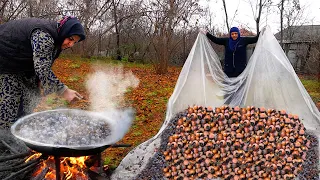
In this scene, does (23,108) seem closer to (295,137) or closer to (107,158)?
(107,158)

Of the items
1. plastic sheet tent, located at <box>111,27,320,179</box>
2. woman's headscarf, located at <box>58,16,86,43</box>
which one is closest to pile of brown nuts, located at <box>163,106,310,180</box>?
plastic sheet tent, located at <box>111,27,320,179</box>

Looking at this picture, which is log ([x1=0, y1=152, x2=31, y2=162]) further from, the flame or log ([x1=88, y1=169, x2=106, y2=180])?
log ([x1=88, y1=169, x2=106, y2=180])

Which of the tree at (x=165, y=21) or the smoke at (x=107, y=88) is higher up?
the tree at (x=165, y=21)

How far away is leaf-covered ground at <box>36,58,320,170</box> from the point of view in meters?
4.04

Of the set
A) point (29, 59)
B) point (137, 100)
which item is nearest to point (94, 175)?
point (29, 59)

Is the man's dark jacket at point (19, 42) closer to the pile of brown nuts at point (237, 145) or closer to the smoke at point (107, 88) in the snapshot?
the smoke at point (107, 88)

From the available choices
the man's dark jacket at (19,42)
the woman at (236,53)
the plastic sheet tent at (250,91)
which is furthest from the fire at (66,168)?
the woman at (236,53)

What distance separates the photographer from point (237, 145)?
2.96 m

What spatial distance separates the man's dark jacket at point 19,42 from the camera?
2.30 metres

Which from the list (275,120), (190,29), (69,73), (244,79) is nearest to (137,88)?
(69,73)

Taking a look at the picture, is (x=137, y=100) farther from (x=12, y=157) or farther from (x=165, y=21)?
(x=165, y=21)

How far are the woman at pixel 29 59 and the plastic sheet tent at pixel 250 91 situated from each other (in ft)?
3.46

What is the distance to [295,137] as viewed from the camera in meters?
3.00

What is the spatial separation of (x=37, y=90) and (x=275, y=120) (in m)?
2.26
